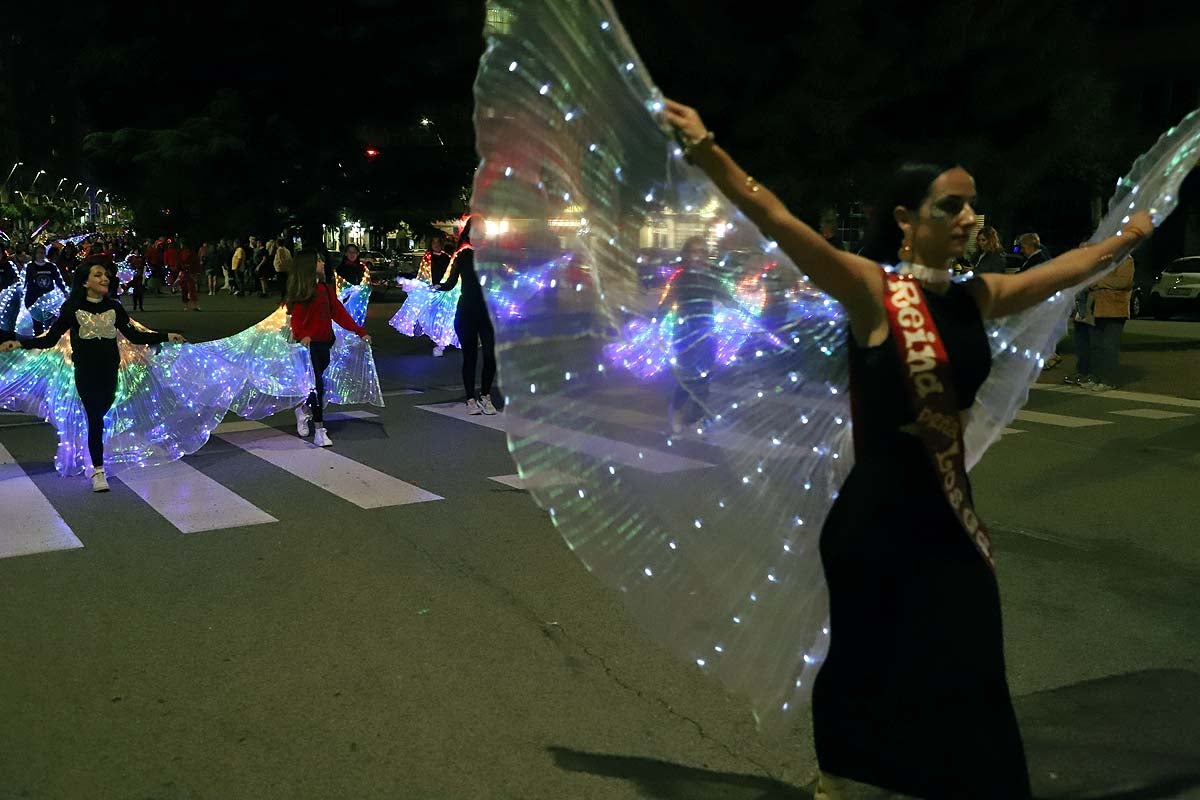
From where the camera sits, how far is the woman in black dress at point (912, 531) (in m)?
2.57

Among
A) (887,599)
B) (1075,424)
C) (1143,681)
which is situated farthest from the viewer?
(1075,424)

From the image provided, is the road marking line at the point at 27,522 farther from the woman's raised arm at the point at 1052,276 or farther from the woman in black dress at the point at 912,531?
the woman's raised arm at the point at 1052,276

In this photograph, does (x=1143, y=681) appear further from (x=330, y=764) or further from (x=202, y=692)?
(x=202, y=692)

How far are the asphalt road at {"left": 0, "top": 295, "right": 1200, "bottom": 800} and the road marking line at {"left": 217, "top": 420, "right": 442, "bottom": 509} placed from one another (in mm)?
71

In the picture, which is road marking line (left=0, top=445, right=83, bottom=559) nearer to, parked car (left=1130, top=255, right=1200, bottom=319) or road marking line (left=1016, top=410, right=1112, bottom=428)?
road marking line (left=1016, top=410, right=1112, bottom=428)

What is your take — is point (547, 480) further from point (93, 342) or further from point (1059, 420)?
point (1059, 420)

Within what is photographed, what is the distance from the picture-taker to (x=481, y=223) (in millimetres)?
3123

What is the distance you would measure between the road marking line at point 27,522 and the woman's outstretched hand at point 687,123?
514cm

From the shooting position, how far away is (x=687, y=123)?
8.39 ft

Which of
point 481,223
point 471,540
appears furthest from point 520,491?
point 481,223

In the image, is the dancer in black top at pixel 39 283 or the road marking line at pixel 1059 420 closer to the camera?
the road marking line at pixel 1059 420

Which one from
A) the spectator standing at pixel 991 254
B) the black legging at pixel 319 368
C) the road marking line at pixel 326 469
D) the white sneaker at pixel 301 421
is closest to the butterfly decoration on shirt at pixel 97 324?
the road marking line at pixel 326 469

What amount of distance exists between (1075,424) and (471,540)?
6.79m

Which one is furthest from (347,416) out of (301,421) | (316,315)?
(316,315)
